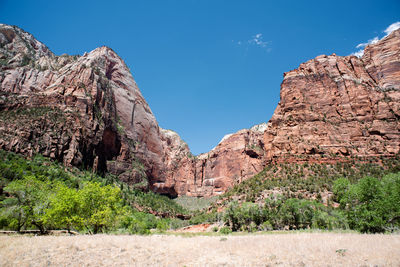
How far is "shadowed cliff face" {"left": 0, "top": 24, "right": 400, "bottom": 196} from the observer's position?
2293 inches

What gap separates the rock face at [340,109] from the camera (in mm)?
56500

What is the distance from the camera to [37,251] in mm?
11602

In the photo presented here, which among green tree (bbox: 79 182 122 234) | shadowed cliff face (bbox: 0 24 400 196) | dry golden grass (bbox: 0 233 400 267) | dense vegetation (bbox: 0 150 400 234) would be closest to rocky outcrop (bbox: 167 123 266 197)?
shadowed cliff face (bbox: 0 24 400 196)

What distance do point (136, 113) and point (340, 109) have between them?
87227 millimetres

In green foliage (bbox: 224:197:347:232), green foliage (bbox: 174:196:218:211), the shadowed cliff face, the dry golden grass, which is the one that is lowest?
green foliage (bbox: 174:196:218:211)

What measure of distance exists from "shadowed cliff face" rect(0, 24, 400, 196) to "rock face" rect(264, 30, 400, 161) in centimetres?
24

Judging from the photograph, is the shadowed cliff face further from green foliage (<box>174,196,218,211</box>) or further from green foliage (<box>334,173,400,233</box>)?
green foliage (<box>334,173,400,233</box>)

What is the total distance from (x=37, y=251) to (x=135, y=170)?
80274 millimetres

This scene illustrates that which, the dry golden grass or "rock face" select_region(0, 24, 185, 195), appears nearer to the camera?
the dry golden grass

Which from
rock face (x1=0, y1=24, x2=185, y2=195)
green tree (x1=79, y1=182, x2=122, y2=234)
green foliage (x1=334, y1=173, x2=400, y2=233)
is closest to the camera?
green foliage (x1=334, y1=173, x2=400, y2=233)

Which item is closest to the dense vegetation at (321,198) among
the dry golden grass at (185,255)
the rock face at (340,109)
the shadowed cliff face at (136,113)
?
the rock face at (340,109)

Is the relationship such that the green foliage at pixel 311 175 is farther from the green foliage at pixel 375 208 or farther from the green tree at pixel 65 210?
the green tree at pixel 65 210

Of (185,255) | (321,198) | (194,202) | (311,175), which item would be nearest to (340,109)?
(311,175)

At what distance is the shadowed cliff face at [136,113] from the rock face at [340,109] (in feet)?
0.77
